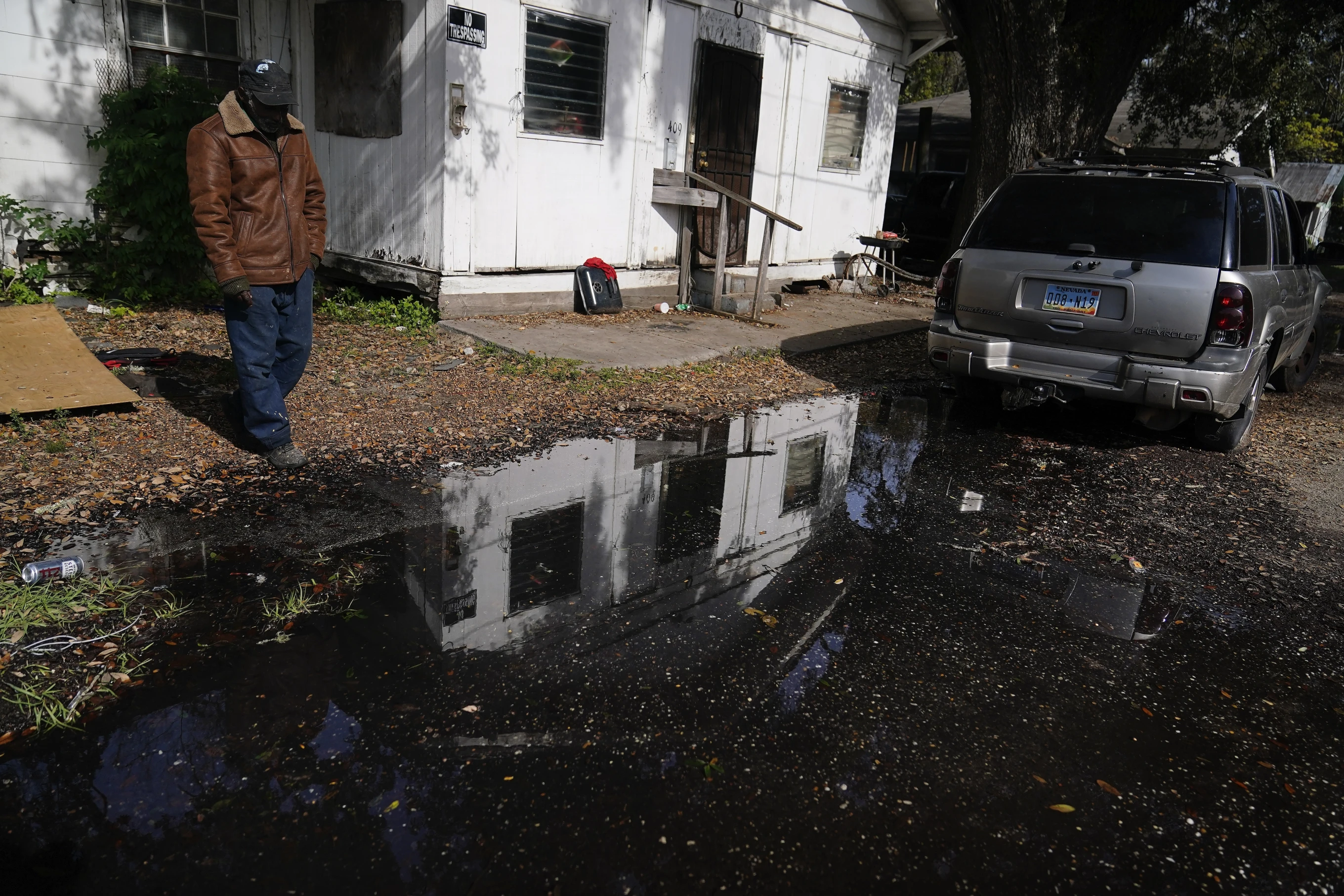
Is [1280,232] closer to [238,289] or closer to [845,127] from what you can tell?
[845,127]

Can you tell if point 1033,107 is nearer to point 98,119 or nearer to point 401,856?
point 98,119

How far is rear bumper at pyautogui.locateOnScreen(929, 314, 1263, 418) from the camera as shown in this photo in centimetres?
598

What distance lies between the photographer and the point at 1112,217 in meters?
6.31

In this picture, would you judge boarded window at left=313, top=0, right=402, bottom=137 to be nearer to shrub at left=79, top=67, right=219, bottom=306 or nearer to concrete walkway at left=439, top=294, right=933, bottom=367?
shrub at left=79, top=67, right=219, bottom=306

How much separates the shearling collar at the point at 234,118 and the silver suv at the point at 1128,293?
15.3ft

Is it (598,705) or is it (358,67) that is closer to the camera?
(598,705)

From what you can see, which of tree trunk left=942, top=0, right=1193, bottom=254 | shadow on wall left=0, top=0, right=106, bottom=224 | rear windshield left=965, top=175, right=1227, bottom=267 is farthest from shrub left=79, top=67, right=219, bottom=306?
tree trunk left=942, top=0, right=1193, bottom=254

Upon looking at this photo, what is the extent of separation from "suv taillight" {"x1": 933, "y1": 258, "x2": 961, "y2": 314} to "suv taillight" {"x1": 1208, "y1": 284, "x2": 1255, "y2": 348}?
1.68m

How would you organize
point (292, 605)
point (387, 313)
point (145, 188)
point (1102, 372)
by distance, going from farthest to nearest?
point (387, 313) < point (145, 188) < point (1102, 372) < point (292, 605)

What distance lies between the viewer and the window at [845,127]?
1288 centimetres

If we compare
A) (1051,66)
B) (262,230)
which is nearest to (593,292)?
(262,230)

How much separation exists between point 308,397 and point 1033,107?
9.47 meters

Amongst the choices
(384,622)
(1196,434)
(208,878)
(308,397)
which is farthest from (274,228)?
(1196,434)

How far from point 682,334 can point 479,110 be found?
112 inches
